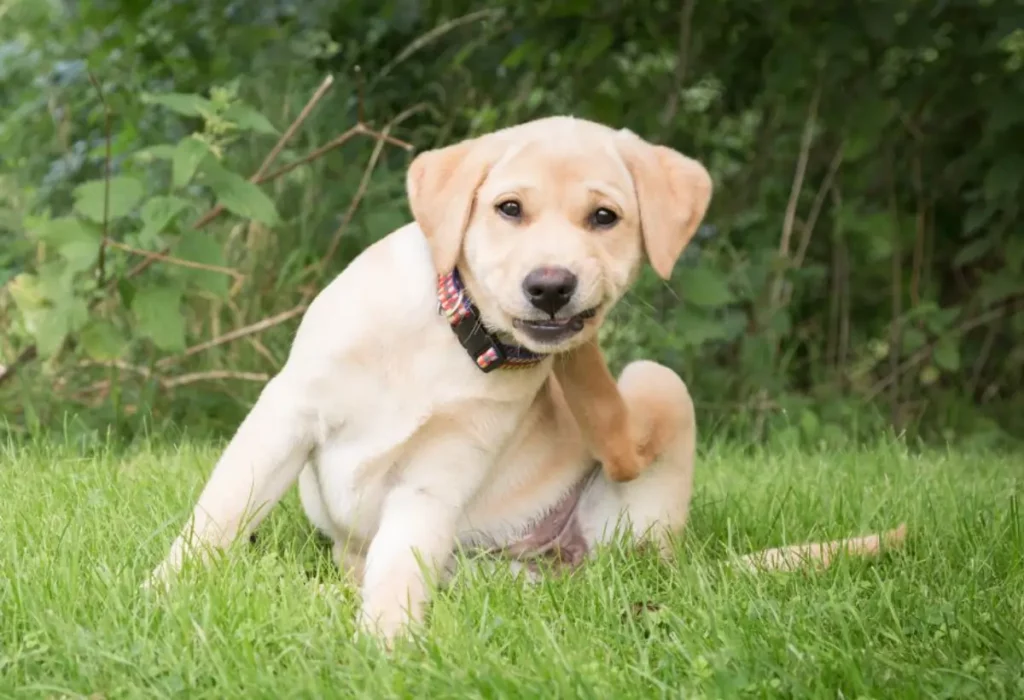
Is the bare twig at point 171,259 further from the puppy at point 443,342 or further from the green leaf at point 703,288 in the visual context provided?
the green leaf at point 703,288

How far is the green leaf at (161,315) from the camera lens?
4066 mm

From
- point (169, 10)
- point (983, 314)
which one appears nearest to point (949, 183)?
point (983, 314)

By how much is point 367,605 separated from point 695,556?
2.41 ft

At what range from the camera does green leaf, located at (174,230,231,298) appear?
4176 mm

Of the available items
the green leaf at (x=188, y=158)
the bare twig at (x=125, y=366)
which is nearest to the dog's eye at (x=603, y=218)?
the green leaf at (x=188, y=158)

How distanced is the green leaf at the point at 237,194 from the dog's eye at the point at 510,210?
162 centimetres

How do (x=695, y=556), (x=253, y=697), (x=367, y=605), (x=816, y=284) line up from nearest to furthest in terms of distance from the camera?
(x=253, y=697)
(x=367, y=605)
(x=695, y=556)
(x=816, y=284)

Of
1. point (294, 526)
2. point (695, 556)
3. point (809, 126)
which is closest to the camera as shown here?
point (695, 556)

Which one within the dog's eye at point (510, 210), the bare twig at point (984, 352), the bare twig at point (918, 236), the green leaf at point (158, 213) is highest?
the dog's eye at point (510, 210)

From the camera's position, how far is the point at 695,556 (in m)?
2.75

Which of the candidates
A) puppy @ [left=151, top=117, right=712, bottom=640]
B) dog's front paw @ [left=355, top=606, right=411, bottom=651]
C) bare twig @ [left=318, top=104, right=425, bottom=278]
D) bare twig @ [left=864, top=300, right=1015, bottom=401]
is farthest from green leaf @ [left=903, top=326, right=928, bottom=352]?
dog's front paw @ [left=355, top=606, right=411, bottom=651]

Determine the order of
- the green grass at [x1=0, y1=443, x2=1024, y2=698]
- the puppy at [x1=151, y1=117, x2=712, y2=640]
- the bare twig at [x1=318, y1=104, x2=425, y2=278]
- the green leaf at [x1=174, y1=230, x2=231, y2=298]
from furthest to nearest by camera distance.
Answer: the bare twig at [x1=318, y1=104, x2=425, y2=278]
the green leaf at [x1=174, y1=230, x2=231, y2=298]
the puppy at [x1=151, y1=117, x2=712, y2=640]
the green grass at [x1=0, y1=443, x2=1024, y2=698]

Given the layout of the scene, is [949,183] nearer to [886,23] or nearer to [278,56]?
[886,23]

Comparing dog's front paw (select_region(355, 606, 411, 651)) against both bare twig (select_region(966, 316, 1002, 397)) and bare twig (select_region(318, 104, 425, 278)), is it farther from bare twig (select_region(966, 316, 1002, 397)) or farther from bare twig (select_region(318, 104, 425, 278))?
bare twig (select_region(966, 316, 1002, 397))
